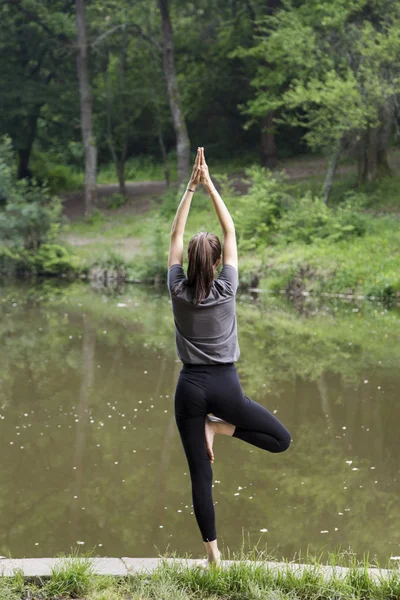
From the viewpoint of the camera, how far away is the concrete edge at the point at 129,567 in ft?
14.8

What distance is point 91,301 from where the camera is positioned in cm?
2100

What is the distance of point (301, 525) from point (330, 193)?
21655mm

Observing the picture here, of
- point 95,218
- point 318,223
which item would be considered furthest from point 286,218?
point 95,218

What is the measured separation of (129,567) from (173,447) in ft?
14.4

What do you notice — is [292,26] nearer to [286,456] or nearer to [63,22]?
[63,22]

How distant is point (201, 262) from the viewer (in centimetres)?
454

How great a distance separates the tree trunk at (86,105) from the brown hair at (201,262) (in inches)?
1116

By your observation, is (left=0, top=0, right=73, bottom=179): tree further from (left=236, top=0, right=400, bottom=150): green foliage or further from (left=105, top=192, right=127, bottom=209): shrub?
(left=236, top=0, right=400, bottom=150): green foliage

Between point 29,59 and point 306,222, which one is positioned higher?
point 29,59

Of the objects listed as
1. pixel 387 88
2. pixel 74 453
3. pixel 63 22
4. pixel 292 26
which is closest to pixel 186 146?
pixel 292 26

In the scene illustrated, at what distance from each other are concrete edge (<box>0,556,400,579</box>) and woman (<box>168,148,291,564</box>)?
26 cm

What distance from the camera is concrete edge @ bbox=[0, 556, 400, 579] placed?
4.50 metres

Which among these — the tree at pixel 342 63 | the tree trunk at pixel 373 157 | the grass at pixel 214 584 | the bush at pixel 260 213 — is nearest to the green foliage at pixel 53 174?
the tree at pixel 342 63

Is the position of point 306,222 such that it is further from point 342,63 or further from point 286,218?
point 342,63
